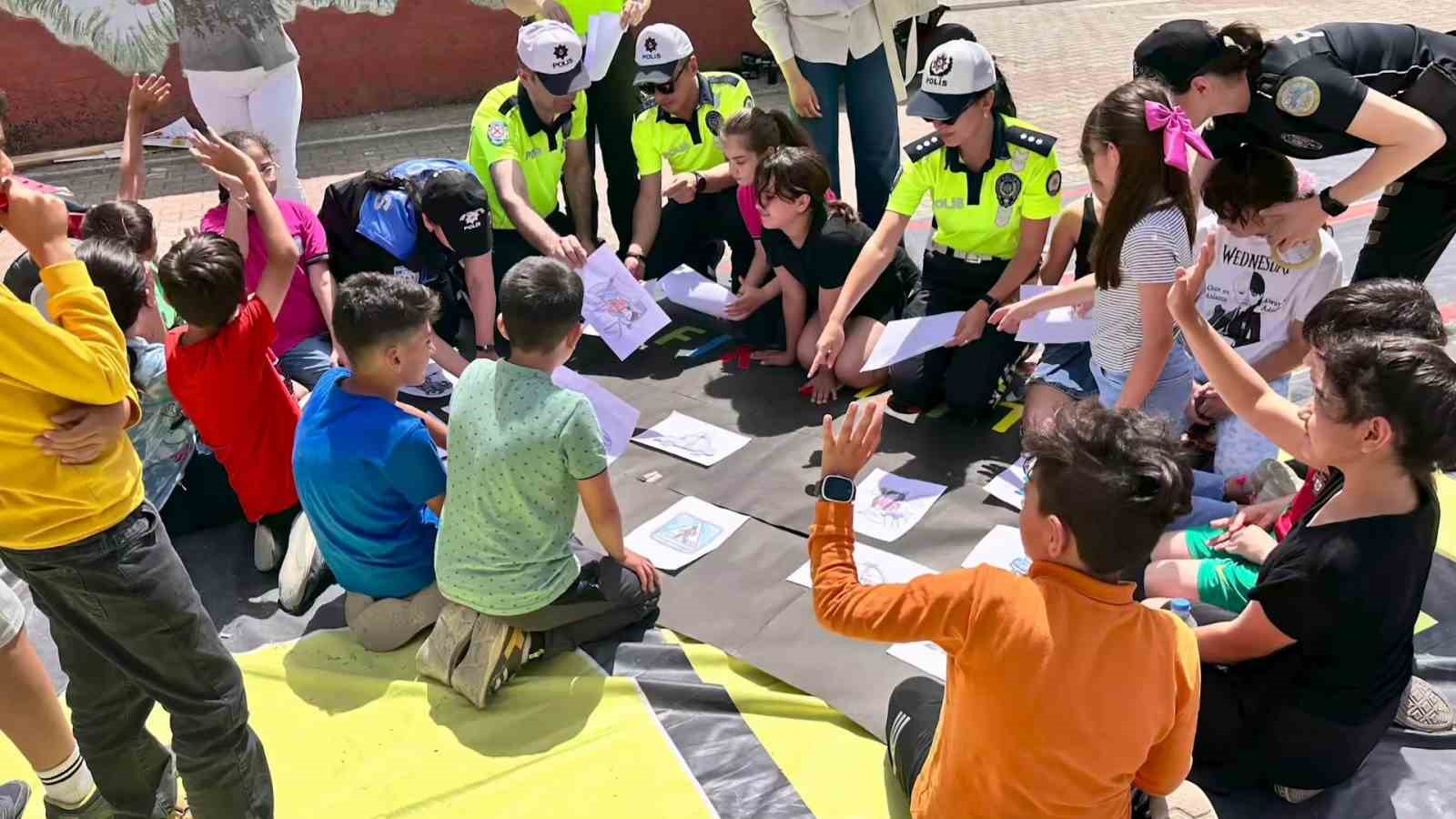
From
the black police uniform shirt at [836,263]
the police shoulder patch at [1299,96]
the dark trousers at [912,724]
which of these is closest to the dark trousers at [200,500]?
the black police uniform shirt at [836,263]

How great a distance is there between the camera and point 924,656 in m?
2.91

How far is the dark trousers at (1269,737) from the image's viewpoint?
227 cm

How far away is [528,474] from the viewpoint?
2.73m

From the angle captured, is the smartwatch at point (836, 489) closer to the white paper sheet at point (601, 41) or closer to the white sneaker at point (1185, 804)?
the white sneaker at point (1185, 804)

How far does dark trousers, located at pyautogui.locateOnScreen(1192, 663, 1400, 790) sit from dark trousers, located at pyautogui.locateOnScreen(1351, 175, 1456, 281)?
7.27ft

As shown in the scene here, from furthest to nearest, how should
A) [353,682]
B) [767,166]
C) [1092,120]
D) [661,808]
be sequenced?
1. [767,166]
2. [1092,120]
3. [353,682]
4. [661,808]

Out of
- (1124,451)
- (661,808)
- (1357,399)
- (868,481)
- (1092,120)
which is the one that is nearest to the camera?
(1124,451)

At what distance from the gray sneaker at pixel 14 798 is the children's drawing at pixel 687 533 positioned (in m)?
1.84

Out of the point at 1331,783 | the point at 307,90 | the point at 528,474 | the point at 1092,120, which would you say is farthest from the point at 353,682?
the point at 307,90

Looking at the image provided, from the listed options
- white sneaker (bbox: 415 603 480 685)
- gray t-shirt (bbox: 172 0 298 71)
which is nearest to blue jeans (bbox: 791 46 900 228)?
gray t-shirt (bbox: 172 0 298 71)

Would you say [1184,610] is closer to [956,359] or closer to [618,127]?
[956,359]

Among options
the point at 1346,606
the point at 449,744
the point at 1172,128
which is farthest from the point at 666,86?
the point at 1346,606

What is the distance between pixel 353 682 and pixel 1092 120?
2702mm

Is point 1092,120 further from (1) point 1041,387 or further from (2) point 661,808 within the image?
(2) point 661,808
